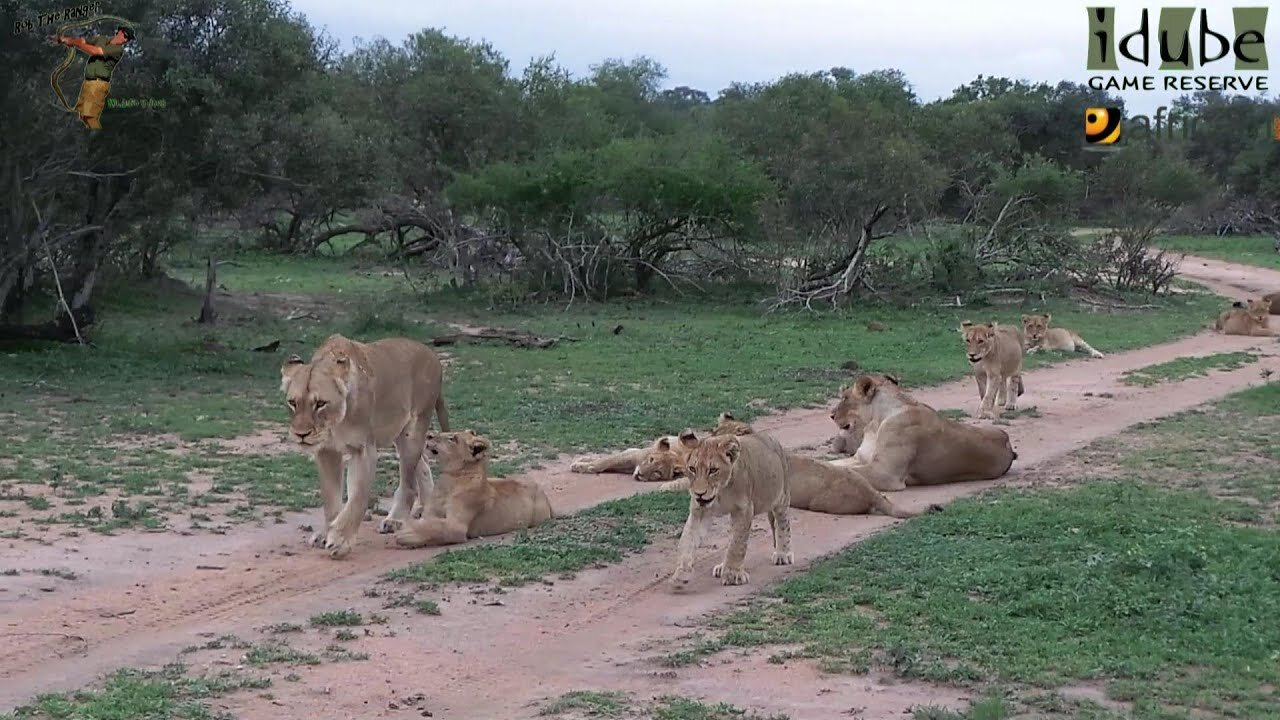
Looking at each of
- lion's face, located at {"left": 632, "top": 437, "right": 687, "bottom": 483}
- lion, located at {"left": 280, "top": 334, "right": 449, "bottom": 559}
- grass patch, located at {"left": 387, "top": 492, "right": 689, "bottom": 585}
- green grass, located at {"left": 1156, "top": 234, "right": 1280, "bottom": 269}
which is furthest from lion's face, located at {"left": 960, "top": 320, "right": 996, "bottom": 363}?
green grass, located at {"left": 1156, "top": 234, "right": 1280, "bottom": 269}

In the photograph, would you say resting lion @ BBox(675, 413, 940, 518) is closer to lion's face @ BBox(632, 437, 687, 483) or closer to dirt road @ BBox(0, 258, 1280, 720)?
dirt road @ BBox(0, 258, 1280, 720)

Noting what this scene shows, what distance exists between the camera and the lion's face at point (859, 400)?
1095 cm

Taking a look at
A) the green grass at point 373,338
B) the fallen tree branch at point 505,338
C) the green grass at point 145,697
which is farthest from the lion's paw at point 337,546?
the fallen tree branch at point 505,338

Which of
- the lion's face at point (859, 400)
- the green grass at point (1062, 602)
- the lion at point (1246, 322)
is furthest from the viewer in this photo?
the lion at point (1246, 322)

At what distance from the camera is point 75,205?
17.9m

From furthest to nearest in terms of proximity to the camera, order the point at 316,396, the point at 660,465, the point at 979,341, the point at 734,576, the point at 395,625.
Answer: the point at 979,341 < the point at 660,465 < the point at 316,396 < the point at 734,576 < the point at 395,625

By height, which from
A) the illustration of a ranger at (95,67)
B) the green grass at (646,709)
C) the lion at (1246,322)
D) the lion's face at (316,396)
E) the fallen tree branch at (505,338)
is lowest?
the lion at (1246,322)

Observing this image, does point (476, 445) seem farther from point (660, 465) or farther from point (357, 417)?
point (660, 465)

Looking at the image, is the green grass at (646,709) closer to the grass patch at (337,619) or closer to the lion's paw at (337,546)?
the grass patch at (337,619)

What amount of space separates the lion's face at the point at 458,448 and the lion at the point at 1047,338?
Answer: 497 inches

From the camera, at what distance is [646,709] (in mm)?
5445

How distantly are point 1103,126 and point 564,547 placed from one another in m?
32.1

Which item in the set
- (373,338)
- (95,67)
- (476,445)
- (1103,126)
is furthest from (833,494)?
(1103,126)

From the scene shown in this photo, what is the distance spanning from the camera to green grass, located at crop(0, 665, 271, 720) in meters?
5.25
